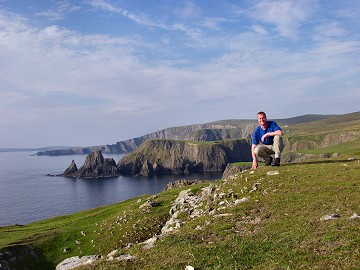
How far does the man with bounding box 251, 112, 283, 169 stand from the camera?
24.7 metres

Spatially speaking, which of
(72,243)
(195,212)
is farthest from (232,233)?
(72,243)

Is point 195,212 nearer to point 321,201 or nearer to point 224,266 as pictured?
point 321,201

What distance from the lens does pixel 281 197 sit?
1895 centimetres

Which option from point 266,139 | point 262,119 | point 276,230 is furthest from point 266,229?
point 266,139

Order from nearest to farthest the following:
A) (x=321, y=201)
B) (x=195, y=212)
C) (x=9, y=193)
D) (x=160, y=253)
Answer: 1. (x=160, y=253)
2. (x=321, y=201)
3. (x=195, y=212)
4. (x=9, y=193)

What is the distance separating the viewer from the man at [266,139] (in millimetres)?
24719

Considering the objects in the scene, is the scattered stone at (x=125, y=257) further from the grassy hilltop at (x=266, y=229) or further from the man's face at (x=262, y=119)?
the man's face at (x=262, y=119)

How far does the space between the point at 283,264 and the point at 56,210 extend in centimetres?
12893

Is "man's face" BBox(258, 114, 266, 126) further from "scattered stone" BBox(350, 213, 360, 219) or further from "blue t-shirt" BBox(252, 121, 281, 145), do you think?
"scattered stone" BBox(350, 213, 360, 219)

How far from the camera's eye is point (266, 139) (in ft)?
83.4

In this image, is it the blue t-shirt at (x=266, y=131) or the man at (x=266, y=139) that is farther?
the blue t-shirt at (x=266, y=131)

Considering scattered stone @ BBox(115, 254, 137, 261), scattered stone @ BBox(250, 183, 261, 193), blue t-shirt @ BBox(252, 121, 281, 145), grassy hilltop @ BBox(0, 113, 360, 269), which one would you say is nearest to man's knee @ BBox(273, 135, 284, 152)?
blue t-shirt @ BBox(252, 121, 281, 145)

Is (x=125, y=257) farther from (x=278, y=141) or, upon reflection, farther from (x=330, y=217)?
(x=278, y=141)

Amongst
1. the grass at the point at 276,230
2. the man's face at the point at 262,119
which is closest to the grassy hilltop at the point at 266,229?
the grass at the point at 276,230
